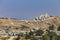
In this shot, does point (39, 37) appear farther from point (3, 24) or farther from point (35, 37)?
point (3, 24)

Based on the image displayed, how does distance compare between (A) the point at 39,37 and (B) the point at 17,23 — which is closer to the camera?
(A) the point at 39,37

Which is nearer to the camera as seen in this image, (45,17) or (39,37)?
(39,37)

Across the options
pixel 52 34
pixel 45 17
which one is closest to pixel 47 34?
pixel 52 34

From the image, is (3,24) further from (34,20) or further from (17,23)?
(34,20)

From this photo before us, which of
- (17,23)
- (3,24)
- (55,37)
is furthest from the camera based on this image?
(17,23)

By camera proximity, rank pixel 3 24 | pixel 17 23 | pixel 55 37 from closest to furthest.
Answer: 1. pixel 55 37
2. pixel 3 24
3. pixel 17 23

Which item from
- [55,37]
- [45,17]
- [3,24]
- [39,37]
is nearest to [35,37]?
[39,37]

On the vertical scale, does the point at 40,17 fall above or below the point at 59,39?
above

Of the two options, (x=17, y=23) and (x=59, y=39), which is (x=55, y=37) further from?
(x=17, y=23)

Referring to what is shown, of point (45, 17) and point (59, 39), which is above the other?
point (45, 17)
